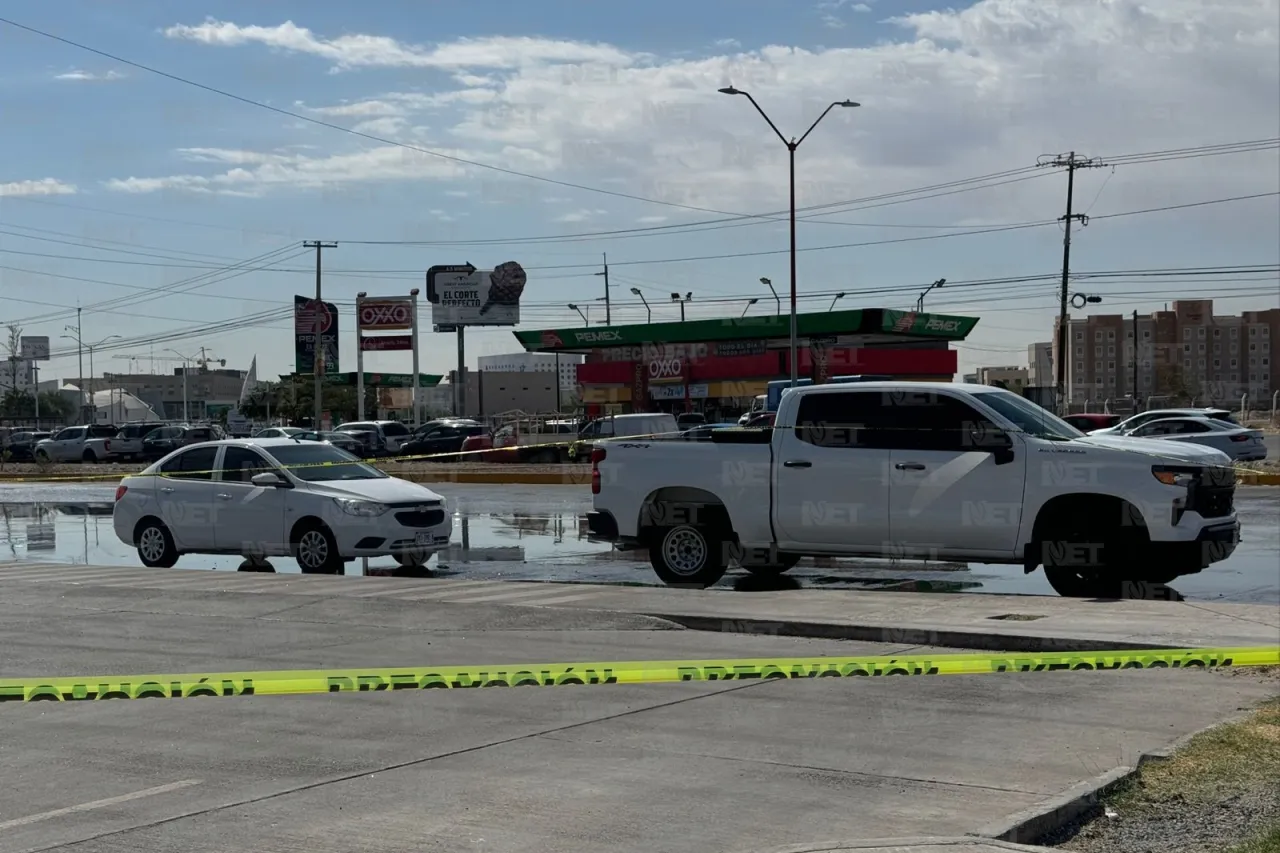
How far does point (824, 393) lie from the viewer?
13.6 meters

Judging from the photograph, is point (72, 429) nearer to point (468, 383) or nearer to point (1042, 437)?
point (1042, 437)

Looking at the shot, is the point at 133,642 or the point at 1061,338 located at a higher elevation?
the point at 1061,338

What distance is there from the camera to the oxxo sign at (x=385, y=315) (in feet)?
285

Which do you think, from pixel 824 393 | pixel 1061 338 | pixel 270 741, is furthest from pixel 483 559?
pixel 1061 338

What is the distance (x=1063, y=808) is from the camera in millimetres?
5660

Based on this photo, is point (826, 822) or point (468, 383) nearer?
point (826, 822)

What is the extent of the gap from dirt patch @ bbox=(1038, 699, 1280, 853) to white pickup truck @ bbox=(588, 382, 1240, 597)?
551 cm

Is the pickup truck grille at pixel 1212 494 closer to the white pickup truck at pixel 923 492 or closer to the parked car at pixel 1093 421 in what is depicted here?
the white pickup truck at pixel 923 492

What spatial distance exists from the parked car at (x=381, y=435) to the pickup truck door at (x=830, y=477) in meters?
41.5

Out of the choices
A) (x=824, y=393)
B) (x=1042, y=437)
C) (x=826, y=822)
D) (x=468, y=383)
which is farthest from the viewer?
(x=468, y=383)

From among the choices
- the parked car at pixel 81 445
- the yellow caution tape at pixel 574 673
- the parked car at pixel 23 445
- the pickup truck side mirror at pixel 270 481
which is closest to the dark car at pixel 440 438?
the parked car at pixel 81 445

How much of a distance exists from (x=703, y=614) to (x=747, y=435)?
10.8 feet

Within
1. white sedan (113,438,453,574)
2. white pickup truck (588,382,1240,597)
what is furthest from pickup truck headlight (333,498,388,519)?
white pickup truck (588,382,1240,597)

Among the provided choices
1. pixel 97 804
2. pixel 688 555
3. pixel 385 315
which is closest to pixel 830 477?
pixel 688 555
